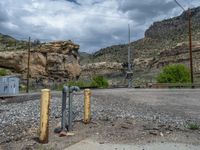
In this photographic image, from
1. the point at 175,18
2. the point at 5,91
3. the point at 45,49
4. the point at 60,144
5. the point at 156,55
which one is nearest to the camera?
the point at 60,144

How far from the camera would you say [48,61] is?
294ft

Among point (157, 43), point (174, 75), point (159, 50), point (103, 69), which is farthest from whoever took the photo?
point (157, 43)

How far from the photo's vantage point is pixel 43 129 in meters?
8.30

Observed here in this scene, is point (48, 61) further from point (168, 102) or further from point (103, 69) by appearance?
point (168, 102)

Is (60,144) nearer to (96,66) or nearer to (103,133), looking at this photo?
(103,133)

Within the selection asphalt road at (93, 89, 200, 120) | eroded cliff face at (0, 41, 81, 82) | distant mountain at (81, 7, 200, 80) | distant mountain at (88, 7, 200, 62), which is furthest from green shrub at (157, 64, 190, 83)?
distant mountain at (88, 7, 200, 62)

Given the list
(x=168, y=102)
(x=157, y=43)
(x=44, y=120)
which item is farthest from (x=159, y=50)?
(x=44, y=120)

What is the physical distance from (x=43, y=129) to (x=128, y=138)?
211 cm

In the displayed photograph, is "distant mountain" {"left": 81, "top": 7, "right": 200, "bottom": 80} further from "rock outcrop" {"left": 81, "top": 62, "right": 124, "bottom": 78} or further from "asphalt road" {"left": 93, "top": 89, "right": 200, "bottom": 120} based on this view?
"asphalt road" {"left": 93, "top": 89, "right": 200, "bottom": 120}

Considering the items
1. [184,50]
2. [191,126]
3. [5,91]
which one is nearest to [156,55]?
[184,50]

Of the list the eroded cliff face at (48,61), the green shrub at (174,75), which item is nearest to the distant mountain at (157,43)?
the eroded cliff face at (48,61)

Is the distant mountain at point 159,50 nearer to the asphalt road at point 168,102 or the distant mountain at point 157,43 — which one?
the distant mountain at point 157,43

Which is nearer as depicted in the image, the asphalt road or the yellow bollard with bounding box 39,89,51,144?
the yellow bollard with bounding box 39,89,51,144

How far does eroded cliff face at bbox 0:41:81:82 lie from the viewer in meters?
86.2
